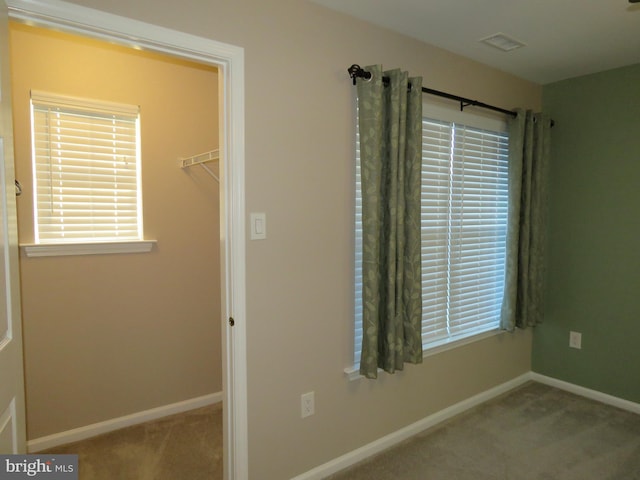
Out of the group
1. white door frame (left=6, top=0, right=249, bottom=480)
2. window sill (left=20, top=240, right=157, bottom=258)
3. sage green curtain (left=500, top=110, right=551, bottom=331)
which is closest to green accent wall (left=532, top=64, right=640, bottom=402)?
sage green curtain (left=500, top=110, right=551, bottom=331)

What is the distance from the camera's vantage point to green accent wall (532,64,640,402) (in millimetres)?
2871

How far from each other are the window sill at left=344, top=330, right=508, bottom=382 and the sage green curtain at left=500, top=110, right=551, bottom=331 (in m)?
0.13

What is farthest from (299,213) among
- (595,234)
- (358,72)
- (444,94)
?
(595,234)

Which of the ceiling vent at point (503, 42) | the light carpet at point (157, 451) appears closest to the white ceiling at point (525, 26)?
the ceiling vent at point (503, 42)

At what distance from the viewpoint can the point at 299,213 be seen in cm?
198

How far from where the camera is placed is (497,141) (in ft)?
9.83

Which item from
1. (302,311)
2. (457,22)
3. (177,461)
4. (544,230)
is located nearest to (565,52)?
(457,22)

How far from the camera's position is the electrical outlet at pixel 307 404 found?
6.76 feet

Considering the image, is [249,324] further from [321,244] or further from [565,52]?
[565,52]

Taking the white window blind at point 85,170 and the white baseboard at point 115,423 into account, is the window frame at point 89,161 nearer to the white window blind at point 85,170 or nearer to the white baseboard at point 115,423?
the white window blind at point 85,170

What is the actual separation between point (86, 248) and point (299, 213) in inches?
55.6

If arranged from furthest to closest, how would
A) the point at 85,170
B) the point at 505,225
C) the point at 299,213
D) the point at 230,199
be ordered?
the point at 505,225, the point at 85,170, the point at 299,213, the point at 230,199

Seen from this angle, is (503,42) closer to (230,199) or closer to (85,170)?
(230,199)

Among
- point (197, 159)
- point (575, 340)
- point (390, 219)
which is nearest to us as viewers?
point (390, 219)
